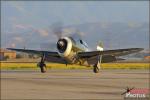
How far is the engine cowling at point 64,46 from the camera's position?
47000mm

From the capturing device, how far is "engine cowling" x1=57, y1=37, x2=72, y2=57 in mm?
47000

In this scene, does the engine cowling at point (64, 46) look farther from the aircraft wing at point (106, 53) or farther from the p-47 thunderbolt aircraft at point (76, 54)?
the aircraft wing at point (106, 53)

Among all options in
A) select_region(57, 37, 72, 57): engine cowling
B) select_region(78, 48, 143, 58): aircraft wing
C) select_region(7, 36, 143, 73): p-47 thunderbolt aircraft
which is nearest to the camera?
select_region(57, 37, 72, 57): engine cowling

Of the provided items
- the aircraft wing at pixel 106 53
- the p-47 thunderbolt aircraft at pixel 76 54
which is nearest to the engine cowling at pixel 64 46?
the p-47 thunderbolt aircraft at pixel 76 54

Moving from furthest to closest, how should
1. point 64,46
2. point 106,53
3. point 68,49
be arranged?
point 106,53
point 64,46
point 68,49

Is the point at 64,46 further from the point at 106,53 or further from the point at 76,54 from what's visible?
the point at 106,53

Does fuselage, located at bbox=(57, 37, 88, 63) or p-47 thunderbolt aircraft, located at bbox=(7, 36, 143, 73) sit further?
p-47 thunderbolt aircraft, located at bbox=(7, 36, 143, 73)

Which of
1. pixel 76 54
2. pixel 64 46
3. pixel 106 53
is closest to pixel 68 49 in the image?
pixel 64 46

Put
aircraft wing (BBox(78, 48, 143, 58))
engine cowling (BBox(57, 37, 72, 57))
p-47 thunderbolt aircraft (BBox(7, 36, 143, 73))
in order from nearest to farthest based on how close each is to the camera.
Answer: engine cowling (BBox(57, 37, 72, 57)) < p-47 thunderbolt aircraft (BBox(7, 36, 143, 73)) < aircraft wing (BBox(78, 48, 143, 58))

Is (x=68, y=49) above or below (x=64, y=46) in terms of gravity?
below

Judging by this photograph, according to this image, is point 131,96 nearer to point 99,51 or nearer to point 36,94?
point 36,94

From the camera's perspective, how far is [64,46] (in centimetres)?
4716

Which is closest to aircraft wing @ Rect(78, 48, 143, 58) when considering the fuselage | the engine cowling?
the fuselage

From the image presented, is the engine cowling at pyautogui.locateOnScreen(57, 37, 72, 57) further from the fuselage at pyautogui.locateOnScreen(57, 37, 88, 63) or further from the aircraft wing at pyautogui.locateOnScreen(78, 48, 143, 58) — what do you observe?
the aircraft wing at pyautogui.locateOnScreen(78, 48, 143, 58)
